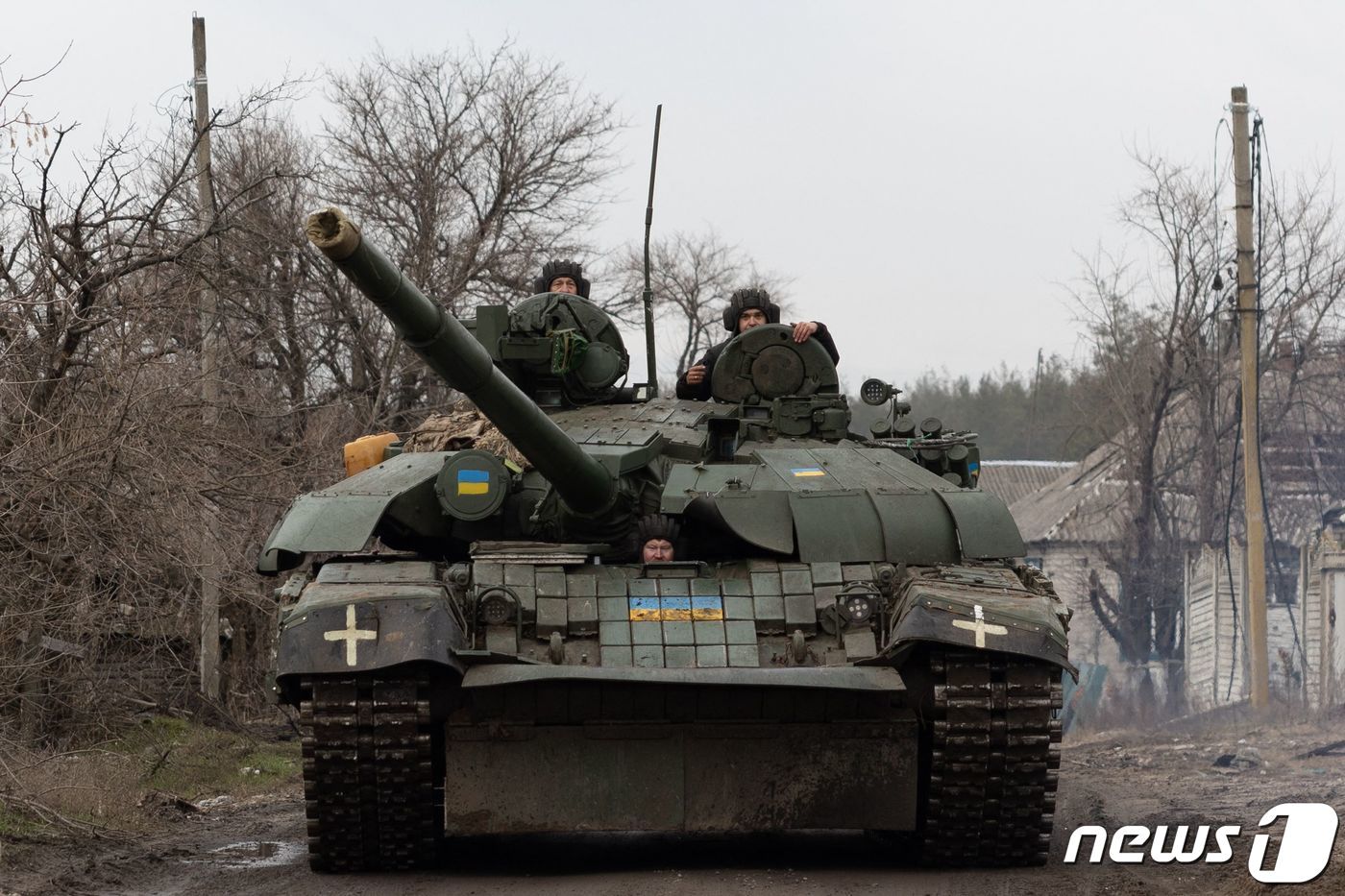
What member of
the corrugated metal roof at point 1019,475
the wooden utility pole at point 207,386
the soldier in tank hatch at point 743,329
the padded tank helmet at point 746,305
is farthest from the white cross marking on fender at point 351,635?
the corrugated metal roof at point 1019,475

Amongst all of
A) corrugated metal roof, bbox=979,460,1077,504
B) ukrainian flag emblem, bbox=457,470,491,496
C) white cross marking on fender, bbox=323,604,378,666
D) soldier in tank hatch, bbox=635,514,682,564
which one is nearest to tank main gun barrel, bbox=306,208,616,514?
soldier in tank hatch, bbox=635,514,682,564

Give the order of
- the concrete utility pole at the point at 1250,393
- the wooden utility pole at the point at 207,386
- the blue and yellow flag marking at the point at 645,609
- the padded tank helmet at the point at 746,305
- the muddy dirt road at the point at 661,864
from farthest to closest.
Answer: the concrete utility pole at the point at 1250,393 → the wooden utility pole at the point at 207,386 → the padded tank helmet at the point at 746,305 → the blue and yellow flag marking at the point at 645,609 → the muddy dirt road at the point at 661,864

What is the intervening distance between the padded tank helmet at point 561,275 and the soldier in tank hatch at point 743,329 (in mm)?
1055

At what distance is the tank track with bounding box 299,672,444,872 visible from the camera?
10258 mm

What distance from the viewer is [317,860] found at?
1095 cm

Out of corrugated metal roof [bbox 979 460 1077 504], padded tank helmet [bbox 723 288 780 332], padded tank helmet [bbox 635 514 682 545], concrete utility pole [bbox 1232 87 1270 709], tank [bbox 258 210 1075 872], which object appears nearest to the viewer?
tank [bbox 258 210 1075 872]

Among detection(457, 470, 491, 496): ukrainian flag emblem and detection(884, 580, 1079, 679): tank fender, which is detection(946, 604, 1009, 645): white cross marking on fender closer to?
detection(884, 580, 1079, 679): tank fender

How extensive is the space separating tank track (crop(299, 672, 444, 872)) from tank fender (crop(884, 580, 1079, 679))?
2.38 m

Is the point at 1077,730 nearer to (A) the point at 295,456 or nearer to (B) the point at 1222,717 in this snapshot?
(B) the point at 1222,717

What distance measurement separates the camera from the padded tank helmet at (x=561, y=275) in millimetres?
14656

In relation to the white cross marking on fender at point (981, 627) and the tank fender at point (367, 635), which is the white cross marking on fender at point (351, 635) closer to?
the tank fender at point (367, 635)

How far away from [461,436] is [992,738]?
4.73 m

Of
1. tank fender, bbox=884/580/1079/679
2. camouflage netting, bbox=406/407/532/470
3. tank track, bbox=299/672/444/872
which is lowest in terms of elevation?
tank track, bbox=299/672/444/872

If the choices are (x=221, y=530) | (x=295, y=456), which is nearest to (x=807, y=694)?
(x=221, y=530)
